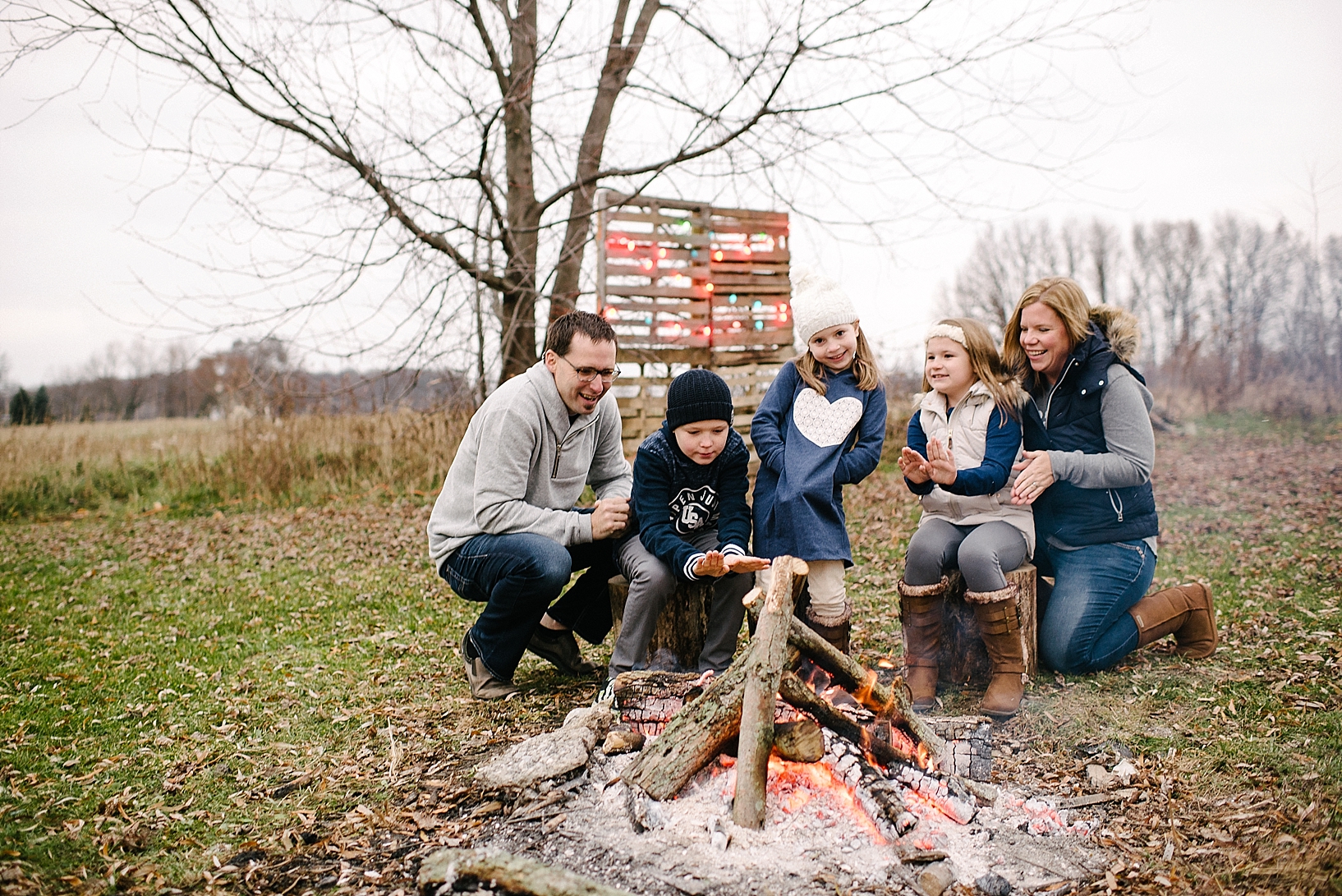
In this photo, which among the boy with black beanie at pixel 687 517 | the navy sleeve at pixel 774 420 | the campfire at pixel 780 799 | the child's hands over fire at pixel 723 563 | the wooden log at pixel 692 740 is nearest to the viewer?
the campfire at pixel 780 799

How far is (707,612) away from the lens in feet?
12.8

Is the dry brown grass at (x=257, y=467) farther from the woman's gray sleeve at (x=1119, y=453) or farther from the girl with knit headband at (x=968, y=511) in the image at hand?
the woman's gray sleeve at (x=1119, y=453)

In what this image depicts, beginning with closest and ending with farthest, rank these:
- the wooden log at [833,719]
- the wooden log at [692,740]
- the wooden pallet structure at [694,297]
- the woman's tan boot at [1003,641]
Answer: the wooden log at [692,740]
the wooden log at [833,719]
the woman's tan boot at [1003,641]
the wooden pallet structure at [694,297]

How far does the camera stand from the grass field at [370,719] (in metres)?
2.56

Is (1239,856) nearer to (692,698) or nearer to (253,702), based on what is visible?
(692,698)

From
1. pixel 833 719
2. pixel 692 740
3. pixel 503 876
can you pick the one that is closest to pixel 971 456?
pixel 833 719

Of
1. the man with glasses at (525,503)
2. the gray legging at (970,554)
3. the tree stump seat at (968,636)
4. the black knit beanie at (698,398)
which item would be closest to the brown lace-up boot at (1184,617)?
the tree stump seat at (968,636)

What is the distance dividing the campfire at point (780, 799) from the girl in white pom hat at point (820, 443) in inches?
23.2

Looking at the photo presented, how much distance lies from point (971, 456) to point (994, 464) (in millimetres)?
151

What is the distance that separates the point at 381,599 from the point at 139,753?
271 cm

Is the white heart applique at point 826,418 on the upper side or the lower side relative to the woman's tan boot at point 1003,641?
upper

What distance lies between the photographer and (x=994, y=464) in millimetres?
3707

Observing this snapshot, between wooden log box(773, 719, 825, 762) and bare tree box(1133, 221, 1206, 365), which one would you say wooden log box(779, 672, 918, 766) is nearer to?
wooden log box(773, 719, 825, 762)

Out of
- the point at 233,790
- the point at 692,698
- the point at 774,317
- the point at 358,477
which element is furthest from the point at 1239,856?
the point at 358,477
